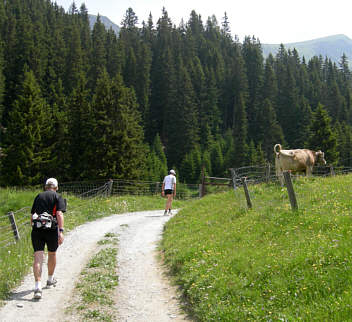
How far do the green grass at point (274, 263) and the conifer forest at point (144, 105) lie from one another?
108ft

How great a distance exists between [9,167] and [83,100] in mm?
14531

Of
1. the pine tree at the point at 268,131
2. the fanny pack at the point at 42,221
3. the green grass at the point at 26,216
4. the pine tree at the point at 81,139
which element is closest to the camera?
the fanny pack at the point at 42,221

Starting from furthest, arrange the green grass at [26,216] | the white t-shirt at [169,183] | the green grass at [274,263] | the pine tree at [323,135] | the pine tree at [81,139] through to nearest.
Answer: the pine tree at [323,135]
the pine tree at [81,139]
the white t-shirt at [169,183]
the green grass at [26,216]
the green grass at [274,263]

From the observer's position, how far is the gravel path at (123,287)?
21.0ft

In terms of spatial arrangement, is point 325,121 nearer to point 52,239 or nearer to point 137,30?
point 52,239

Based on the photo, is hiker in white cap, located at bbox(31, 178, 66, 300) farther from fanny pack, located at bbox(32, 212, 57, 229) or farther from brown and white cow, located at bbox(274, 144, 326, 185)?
brown and white cow, located at bbox(274, 144, 326, 185)

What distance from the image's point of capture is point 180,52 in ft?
413

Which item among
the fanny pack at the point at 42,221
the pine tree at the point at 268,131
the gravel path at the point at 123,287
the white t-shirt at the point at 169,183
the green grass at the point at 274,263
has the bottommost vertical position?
the gravel path at the point at 123,287

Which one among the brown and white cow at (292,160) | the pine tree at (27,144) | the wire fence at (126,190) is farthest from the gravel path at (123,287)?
the pine tree at (27,144)

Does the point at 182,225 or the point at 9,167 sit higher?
the point at 9,167

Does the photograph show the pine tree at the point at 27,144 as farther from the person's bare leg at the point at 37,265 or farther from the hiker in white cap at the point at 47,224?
the person's bare leg at the point at 37,265

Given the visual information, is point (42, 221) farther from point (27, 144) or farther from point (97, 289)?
point (27, 144)

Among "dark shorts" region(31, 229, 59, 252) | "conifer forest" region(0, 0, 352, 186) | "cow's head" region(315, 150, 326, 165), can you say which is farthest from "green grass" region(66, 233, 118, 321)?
"conifer forest" region(0, 0, 352, 186)

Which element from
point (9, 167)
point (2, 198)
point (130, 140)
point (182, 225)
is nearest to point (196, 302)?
point (182, 225)
